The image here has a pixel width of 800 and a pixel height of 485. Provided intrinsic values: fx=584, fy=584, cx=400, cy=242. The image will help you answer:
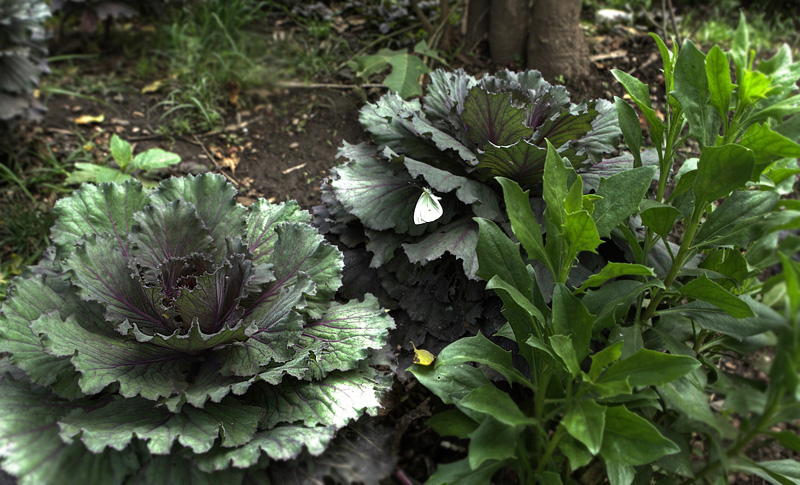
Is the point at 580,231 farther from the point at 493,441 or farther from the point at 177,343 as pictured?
the point at 177,343

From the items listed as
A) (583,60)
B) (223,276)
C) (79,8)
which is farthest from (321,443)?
(79,8)

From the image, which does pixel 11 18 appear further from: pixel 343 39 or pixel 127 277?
pixel 127 277

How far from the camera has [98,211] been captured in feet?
6.15

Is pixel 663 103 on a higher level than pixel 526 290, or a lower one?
lower

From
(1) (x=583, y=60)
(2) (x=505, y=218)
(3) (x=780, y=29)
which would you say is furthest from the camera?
(3) (x=780, y=29)

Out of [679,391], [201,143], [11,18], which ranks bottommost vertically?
[201,143]

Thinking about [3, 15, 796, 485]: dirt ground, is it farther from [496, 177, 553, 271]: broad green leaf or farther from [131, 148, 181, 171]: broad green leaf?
[496, 177, 553, 271]: broad green leaf

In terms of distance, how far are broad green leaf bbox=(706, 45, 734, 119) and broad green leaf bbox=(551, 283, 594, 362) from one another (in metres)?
0.62

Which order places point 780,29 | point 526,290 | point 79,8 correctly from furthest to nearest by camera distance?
point 780,29 < point 79,8 < point 526,290

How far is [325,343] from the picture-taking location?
174 centimetres

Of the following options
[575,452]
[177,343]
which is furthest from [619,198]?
[177,343]

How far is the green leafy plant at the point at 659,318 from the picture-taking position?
130cm

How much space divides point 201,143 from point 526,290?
2293 millimetres

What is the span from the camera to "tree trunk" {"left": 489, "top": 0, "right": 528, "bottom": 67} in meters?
3.22
